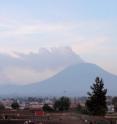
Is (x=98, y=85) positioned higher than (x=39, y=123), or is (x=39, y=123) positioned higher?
(x=98, y=85)

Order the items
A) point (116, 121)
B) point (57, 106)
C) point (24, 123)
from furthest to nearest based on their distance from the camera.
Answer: point (57, 106) → point (116, 121) → point (24, 123)

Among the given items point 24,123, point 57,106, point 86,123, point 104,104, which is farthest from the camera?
point 57,106

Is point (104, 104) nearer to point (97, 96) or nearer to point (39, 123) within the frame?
point (97, 96)

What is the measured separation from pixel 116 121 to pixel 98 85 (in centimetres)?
926

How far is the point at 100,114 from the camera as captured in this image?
60406 mm

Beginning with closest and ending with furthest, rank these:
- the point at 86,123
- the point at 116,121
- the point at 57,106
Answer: the point at 86,123 < the point at 116,121 < the point at 57,106

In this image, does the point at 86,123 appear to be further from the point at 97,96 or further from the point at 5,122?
the point at 97,96

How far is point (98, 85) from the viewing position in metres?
60.7

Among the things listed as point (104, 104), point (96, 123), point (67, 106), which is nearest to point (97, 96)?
point (104, 104)

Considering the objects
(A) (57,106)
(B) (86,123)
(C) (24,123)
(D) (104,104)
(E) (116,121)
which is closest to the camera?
(C) (24,123)

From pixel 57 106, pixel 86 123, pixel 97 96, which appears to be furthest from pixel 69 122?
pixel 57 106

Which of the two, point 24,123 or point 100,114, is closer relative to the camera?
point 24,123

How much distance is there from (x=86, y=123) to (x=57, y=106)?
173 feet

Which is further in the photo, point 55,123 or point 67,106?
point 67,106
